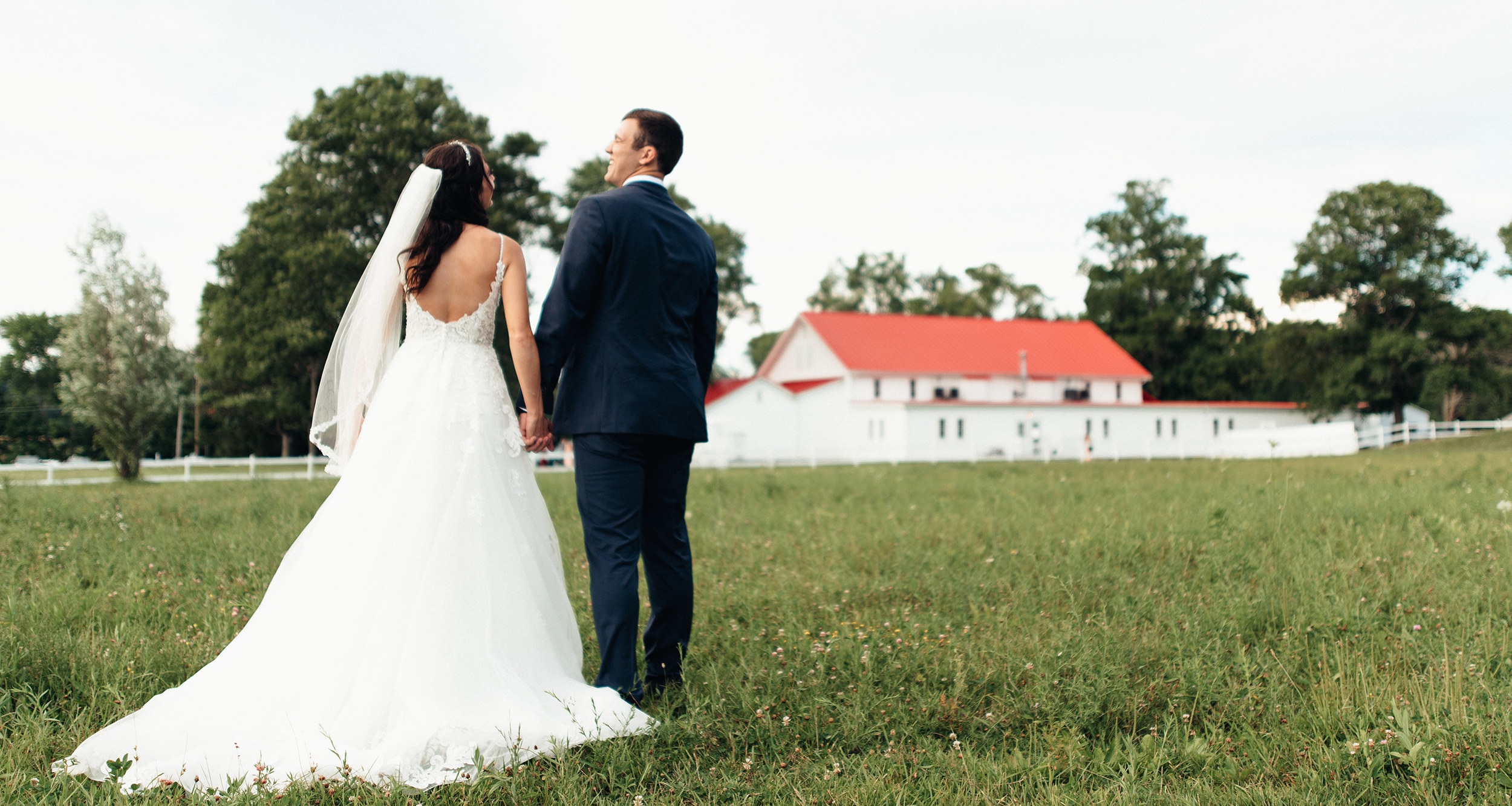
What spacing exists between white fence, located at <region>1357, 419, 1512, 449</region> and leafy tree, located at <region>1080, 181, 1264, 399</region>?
1614 cm

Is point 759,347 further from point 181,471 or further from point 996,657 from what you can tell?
point 996,657

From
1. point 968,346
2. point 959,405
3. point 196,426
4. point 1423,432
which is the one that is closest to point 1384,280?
point 1423,432

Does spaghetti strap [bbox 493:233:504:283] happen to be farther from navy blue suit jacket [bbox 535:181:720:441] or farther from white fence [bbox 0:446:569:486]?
white fence [bbox 0:446:569:486]

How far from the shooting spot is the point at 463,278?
3727 millimetres

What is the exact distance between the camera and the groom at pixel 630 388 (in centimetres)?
351

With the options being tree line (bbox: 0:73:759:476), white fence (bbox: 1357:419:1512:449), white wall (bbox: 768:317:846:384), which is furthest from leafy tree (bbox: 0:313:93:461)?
white fence (bbox: 1357:419:1512:449)

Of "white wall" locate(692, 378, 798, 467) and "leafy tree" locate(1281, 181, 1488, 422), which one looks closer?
"white wall" locate(692, 378, 798, 467)

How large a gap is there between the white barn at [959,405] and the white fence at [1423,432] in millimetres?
2681

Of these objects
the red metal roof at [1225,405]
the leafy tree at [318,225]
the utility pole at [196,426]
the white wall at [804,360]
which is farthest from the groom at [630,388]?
the utility pole at [196,426]

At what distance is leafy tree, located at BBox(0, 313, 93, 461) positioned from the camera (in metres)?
61.9

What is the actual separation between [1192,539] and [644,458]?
444cm

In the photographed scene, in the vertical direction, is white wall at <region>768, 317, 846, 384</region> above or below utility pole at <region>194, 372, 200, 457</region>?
above

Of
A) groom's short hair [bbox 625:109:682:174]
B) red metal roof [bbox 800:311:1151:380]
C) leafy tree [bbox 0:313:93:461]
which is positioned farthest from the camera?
leafy tree [bbox 0:313:93:461]

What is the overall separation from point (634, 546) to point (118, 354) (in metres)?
26.0
